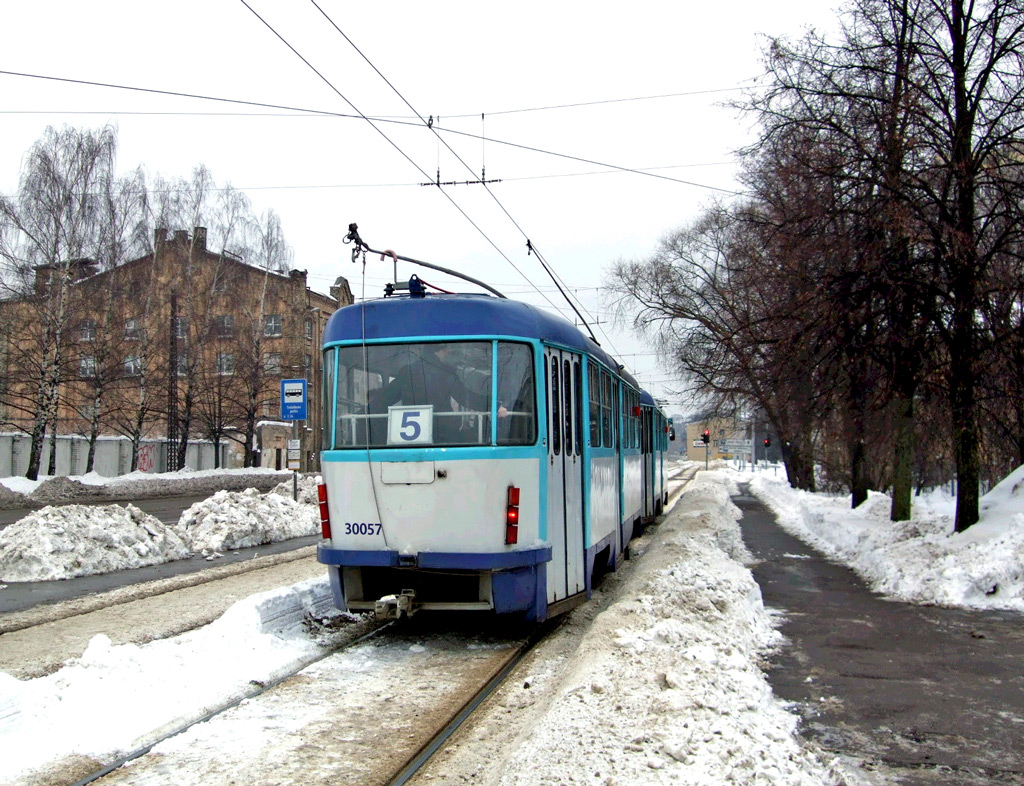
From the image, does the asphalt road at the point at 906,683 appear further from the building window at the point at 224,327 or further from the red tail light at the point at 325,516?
the building window at the point at 224,327

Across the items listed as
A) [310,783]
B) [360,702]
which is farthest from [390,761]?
[360,702]

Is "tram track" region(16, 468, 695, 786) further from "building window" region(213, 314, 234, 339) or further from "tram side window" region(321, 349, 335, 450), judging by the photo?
"building window" region(213, 314, 234, 339)

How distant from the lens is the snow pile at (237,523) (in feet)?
52.2

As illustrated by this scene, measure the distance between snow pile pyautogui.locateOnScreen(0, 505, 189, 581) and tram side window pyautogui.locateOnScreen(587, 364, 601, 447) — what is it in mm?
7163

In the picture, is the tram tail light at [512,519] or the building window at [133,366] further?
the building window at [133,366]

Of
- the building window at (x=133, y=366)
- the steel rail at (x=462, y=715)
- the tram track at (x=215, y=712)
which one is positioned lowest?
the steel rail at (x=462, y=715)

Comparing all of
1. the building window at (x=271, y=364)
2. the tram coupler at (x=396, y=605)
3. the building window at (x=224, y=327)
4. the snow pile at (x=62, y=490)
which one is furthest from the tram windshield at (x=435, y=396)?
the building window at (x=271, y=364)

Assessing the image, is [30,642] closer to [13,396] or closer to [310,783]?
[310,783]

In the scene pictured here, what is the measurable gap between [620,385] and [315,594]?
18.3 ft

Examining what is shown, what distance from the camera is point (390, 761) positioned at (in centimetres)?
522

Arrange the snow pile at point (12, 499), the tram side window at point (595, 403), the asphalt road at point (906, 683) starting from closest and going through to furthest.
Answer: the asphalt road at point (906, 683) → the tram side window at point (595, 403) → the snow pile at point (12, 499)

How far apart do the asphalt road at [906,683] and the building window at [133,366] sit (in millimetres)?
29909

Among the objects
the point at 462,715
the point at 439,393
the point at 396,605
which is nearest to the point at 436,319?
the point at 439,393

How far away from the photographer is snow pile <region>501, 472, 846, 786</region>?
15.2 feet
